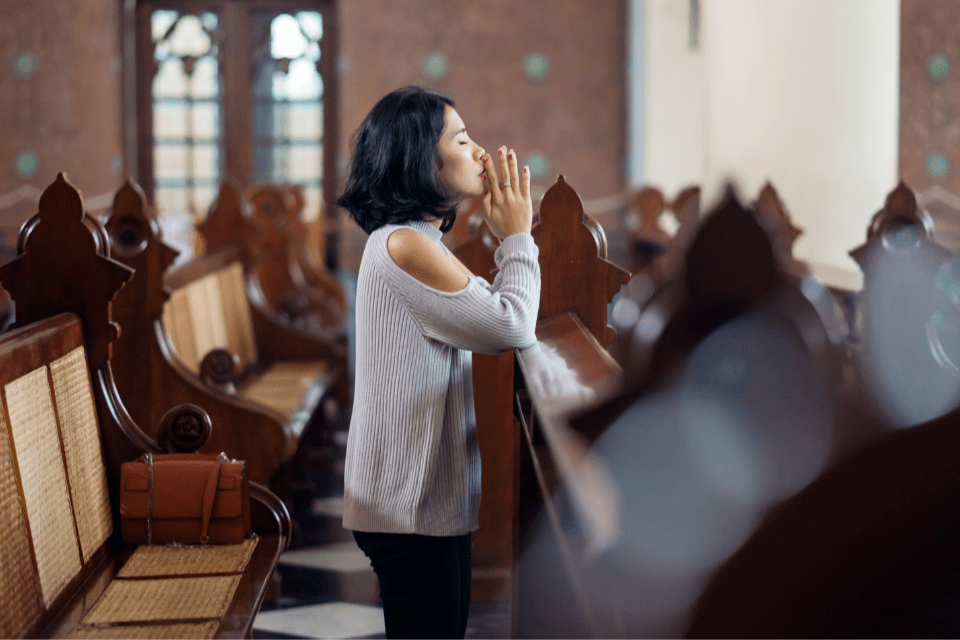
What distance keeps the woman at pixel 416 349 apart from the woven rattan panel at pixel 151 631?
435 mm

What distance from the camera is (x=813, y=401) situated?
69 cm

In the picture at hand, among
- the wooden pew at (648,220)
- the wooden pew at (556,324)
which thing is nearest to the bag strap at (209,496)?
the wooden pew at (556,324)

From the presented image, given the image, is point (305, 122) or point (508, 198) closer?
point (508, 198)

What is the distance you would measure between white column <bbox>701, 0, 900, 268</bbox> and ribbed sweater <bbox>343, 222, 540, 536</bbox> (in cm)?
334

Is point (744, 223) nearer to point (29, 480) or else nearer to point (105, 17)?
point (29, 480)

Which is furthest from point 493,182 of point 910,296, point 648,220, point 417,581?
point 648,220

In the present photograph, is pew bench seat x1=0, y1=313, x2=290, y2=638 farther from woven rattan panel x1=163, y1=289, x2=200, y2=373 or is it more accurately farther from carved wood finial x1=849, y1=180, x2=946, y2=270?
carved wood finial x1=849, y1=180, x2=946, y2=270

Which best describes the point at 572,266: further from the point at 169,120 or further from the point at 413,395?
the point at 169,120

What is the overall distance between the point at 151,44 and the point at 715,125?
586 cm

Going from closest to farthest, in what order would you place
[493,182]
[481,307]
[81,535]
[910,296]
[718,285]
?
1. [718,285]
2. [481,307]
3. [493,182]
4. [81,535]
5. [910,296]

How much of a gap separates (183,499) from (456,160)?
3.67 ft

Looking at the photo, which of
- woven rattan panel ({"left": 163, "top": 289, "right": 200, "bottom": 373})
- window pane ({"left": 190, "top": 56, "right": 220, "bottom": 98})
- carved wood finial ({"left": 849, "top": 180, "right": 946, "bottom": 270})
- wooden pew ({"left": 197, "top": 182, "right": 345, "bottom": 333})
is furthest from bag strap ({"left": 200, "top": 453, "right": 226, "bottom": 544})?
window pane ({"left": 190, "top": 56, "right": 220, "bottom": 98})

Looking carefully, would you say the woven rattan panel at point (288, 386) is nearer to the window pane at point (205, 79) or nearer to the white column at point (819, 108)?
the white column at point (819, 108)

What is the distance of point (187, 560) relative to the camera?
85.0 inches
